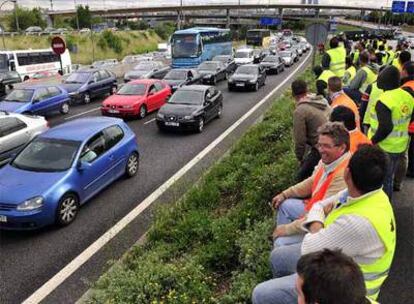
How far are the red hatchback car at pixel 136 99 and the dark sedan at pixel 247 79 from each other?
6594 millimetres

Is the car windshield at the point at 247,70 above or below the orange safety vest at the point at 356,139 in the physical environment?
below

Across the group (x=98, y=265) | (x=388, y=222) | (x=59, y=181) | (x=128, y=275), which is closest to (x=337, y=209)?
(x=388, y=222)

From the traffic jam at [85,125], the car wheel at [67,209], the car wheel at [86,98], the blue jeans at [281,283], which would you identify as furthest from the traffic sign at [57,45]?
the blue jeans at [281,283]

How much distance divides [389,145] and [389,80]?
1.00 m

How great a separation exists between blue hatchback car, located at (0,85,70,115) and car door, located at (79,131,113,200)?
850 centimetres

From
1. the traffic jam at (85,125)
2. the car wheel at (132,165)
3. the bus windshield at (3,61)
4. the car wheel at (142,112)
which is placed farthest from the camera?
the bus windshield at (3,61)

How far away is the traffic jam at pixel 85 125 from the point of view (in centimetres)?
766

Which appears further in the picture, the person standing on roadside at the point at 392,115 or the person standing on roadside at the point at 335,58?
the person standing on roadside at the point at 335,58

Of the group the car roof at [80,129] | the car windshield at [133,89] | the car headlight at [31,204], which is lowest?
the car windshield at [133,89]

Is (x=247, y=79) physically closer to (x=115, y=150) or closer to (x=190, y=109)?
(x=190, y=109)

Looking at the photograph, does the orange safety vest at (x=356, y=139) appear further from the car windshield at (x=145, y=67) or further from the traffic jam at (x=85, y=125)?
the car windshield at (x=145, y=67)

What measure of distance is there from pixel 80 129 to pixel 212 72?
1991 cm

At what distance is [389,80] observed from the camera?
20.2 feet

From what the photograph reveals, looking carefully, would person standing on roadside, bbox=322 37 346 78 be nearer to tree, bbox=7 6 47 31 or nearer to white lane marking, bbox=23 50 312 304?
white lane marking, bbox=23 50 312 304
